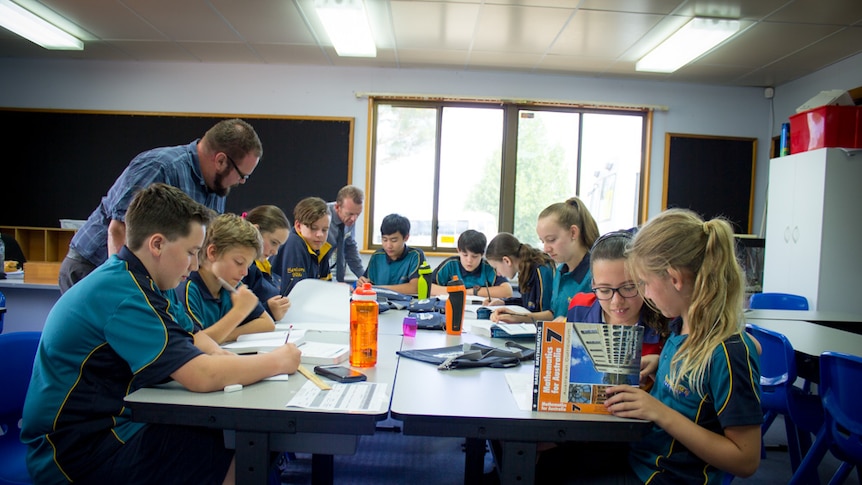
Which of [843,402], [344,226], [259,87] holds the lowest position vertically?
[843,402]

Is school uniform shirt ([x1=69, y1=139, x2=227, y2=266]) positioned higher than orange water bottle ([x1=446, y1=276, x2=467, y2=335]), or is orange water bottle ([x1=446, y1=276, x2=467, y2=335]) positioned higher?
school uniform shirt ([x1=69, y1=139, x2=227, y2=266])

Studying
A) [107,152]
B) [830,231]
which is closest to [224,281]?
[107,152]

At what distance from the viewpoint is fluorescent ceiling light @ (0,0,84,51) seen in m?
4.08

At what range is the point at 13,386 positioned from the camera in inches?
62.7

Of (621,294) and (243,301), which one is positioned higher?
(621,294)

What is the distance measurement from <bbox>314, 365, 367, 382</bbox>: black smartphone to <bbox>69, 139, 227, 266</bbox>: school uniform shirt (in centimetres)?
116

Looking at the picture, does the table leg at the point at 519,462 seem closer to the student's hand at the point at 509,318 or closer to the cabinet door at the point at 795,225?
the student's hand at the point at 509,318

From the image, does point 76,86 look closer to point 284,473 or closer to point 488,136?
point 488,136

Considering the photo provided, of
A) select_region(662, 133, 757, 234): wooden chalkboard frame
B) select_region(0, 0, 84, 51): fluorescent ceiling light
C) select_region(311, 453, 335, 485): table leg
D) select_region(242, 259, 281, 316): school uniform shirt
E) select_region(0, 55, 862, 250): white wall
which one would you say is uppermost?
select_region(0, 0, 84, 51): fluorescent ceiling light

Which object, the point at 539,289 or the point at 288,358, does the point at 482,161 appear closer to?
the point at 539,289

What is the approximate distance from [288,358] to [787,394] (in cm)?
214

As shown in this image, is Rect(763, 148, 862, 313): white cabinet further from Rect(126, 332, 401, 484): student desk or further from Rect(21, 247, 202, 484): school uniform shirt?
Rect(21, 247, 202, 484): school uniform shirt

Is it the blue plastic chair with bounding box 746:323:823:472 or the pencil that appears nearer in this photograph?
the pencil

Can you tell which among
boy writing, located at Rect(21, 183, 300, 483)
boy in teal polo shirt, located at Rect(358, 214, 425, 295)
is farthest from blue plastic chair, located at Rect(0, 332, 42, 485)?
boy in teal polo shirt, located at Rect(358, 214, 425, 295)
